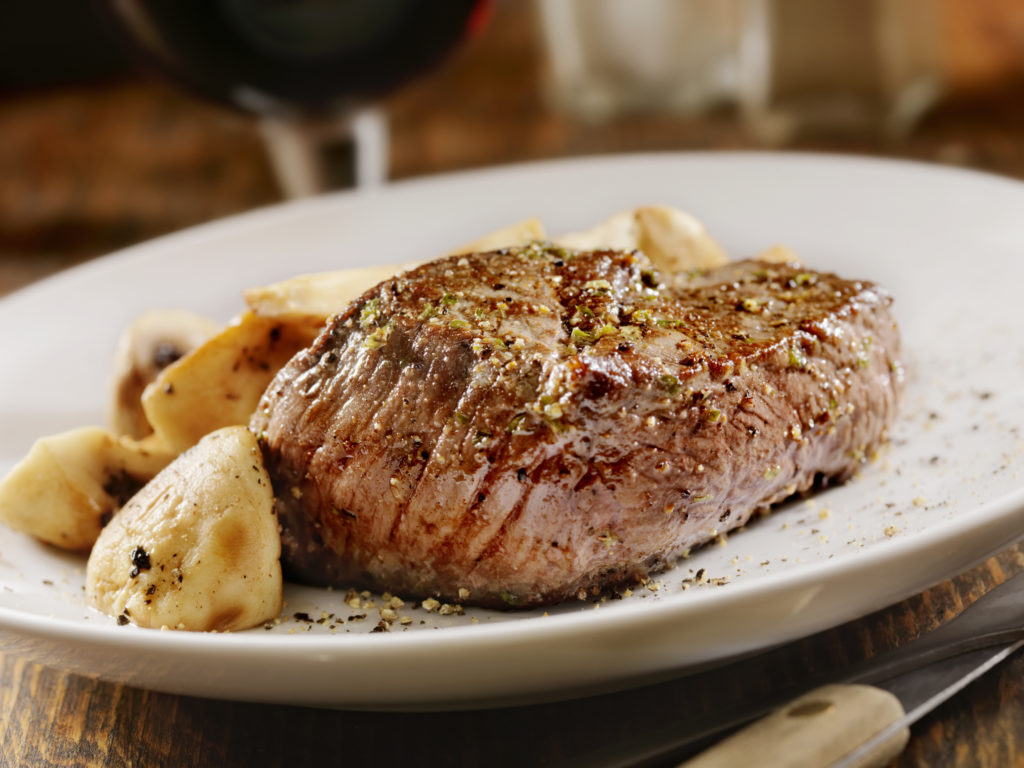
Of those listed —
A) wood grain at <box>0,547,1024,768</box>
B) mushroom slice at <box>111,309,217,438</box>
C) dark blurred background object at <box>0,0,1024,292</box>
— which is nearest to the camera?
wood grain at <box>0,547,1024,768</box>

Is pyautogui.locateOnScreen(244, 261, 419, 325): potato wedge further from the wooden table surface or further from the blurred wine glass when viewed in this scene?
the blurred wine glass

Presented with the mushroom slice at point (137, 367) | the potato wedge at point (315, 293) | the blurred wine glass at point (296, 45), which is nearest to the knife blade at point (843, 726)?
the potato wedge at point (315, 293)

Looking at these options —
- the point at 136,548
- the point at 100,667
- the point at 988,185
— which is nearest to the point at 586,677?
the point at 100,667

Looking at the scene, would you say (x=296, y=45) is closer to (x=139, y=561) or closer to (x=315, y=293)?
(x=315, y=293)

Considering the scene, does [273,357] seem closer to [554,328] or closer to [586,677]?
[554,328]

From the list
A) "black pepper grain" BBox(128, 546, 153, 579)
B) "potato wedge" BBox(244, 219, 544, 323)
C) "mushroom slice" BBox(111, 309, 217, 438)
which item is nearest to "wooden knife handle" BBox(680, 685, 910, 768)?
"black pepper grain" BBox(128, 546, 153, 579)

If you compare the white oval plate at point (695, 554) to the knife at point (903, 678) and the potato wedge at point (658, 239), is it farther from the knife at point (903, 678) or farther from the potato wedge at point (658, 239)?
the potato wedge at point (658, 239)

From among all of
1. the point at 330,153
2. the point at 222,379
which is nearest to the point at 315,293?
the point at 222,379
